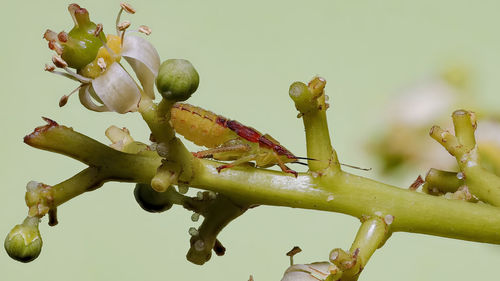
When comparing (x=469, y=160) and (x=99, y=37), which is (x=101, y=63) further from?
(x=469, y=160)

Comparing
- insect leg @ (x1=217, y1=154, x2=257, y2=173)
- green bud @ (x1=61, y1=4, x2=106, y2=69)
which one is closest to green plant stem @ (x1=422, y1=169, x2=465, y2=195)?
insect leg @ (x1=217, y1=154, x2=257, y2=173)

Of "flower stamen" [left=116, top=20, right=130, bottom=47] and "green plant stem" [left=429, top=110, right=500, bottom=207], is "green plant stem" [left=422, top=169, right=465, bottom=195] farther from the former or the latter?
"flower stamen" [left=116, top=20, right=130, bottom=47]

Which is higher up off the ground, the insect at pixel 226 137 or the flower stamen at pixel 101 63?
the flower stamen at pixel 101 63

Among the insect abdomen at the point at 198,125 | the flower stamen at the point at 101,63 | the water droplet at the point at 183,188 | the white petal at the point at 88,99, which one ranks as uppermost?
the flower stamen at the point at 101,63

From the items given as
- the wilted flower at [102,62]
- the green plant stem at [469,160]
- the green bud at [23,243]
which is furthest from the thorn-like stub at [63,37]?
the green plant stem at [469,160]

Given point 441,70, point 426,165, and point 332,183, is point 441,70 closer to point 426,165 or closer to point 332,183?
point 426,165

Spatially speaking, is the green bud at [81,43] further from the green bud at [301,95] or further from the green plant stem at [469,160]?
the green plant stem at [469,160]

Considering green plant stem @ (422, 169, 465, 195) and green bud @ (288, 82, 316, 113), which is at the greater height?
green bud @ (288, 82, 316, 113)
